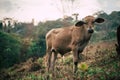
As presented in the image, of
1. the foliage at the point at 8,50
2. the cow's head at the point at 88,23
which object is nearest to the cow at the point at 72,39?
the cow's head at the point at 88,23

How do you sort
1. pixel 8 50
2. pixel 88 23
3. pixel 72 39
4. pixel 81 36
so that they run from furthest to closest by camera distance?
1. pixel 8 50
2. pixel 72 39
3. pixel 81 36
4. pixel 88 23

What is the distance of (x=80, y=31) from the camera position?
8.87 metres

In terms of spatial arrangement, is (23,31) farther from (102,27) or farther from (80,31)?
(80,31)

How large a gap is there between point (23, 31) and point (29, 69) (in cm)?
2653

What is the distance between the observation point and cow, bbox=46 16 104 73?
8617mm

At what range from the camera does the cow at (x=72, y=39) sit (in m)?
8.62

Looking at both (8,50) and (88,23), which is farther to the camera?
(8,50)

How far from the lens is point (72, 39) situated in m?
9.05

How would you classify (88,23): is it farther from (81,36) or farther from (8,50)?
(8,50)

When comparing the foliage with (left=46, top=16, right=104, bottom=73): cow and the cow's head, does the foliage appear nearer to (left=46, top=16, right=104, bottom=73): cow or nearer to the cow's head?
(left=46, top=16, right=104, bottom=73): cow

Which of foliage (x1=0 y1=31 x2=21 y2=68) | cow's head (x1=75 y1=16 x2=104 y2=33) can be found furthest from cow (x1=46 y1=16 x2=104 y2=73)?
foliage (x1=0 y1=31 x2=21 y2=68)

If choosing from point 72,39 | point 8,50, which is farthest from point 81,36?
point 8,50

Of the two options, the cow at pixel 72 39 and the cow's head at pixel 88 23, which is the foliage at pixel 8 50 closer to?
the cow at pixel 72 39

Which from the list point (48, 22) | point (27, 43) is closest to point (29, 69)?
point (27, 43)
